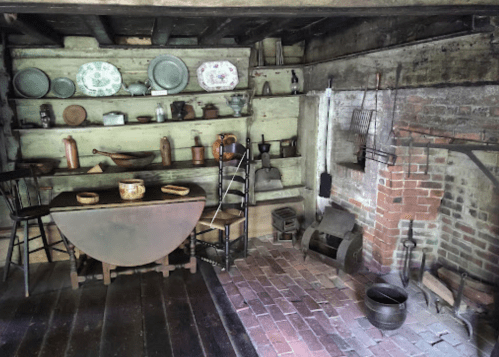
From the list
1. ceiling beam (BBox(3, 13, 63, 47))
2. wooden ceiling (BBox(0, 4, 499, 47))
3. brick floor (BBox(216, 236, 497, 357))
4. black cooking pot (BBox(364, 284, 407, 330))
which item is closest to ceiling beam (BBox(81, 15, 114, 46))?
wooden ceiling (BBox(0, 4, 499, 47))

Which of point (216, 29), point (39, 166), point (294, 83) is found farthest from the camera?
point (294, 83)

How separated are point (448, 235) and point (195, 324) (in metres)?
2.18

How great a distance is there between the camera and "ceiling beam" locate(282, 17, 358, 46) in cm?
314

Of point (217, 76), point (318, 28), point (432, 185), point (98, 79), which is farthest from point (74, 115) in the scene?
point (432, 185)

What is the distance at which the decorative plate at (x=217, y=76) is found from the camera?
3910 millimetres

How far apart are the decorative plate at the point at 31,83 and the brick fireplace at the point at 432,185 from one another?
9.55 feet

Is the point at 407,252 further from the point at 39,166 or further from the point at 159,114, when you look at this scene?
the point at 39,166

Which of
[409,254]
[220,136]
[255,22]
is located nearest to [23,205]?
[220,136]

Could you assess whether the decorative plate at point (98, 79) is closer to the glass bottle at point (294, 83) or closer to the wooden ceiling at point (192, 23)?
the wooden ceiling at point (192, 23)

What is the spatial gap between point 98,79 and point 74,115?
1.42 feet

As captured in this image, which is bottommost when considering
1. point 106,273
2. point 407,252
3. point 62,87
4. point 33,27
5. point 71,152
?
point 106,273

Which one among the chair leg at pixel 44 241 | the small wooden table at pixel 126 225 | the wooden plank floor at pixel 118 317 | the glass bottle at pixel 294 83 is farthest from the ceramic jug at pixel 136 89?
the wooden plank floor at pixel 118 317

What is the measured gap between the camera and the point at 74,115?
12.0 feet

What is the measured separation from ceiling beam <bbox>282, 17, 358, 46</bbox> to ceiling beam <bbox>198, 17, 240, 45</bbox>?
2.40 ft
